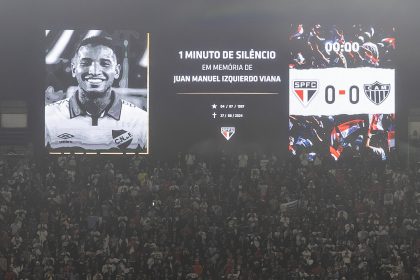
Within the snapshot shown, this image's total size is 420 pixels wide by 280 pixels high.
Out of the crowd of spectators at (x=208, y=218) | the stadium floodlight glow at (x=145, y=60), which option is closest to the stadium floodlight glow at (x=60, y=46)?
the stadium floodlight glow at (x=145, y=60)

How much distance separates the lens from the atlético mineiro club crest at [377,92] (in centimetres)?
2938

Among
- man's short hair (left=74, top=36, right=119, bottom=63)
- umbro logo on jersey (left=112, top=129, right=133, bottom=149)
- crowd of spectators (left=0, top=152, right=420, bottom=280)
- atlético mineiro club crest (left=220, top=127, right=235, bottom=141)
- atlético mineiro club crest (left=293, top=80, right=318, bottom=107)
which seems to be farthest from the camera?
atlético mineiro club crest (left=220, top=127, right=235, bottom=141)

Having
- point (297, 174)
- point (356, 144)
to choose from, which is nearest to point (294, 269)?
point (297, 174)

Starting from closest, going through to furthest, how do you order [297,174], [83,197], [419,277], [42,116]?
[419,277]
[83,197]
[297,174]
[42,116]

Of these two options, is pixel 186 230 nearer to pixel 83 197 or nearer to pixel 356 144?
pixel 83 197

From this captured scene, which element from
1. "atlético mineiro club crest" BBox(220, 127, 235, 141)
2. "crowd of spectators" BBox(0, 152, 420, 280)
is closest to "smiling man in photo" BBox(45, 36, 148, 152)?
"crowd of spectators" BBox(0, 152, 420, 280)

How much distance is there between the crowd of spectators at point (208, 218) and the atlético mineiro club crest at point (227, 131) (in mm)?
588

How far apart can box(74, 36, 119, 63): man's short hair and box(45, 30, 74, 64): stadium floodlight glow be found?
15.4 inches

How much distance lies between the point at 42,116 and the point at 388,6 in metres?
10.5

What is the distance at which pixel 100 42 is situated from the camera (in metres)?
29.2

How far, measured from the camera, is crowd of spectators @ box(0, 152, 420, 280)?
76.3 feet

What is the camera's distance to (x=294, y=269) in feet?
76.3

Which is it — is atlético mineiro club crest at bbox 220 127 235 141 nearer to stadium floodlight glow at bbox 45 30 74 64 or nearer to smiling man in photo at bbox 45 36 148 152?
smiling man in photo at bbox 45 36 148 152

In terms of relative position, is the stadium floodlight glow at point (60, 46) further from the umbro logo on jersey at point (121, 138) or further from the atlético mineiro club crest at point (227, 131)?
the atlético mineiro club crest at point (227, 131)
